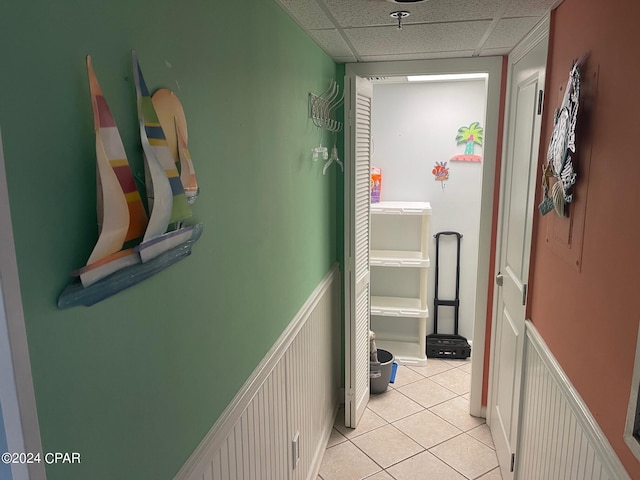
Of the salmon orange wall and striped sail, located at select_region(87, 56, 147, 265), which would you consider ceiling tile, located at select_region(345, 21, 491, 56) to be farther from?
striped sail, located at select_region(87, 56, 147, 265)

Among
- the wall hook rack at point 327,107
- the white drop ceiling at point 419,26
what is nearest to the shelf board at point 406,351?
the wall hook rack at point 327,107

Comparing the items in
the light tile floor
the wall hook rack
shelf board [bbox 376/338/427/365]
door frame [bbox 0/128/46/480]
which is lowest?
the light tile floor

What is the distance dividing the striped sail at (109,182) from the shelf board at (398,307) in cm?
309

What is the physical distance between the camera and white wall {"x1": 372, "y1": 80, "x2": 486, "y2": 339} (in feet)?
12.0

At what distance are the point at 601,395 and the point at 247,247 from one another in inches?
41.3

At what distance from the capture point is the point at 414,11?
171 centimetres

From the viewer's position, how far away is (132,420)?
2.95 ft

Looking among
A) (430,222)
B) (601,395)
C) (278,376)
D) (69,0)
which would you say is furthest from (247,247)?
(430,222)

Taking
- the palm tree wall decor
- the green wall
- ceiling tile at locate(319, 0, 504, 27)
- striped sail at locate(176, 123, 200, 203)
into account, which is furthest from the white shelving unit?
striped sail at locate(176, 123, 200, 203)

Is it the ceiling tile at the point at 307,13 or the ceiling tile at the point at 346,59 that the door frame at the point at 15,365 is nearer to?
the ceiling tile at the point at 307,13

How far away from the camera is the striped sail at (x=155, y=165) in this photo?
2.81 feet

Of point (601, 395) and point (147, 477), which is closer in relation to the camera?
point (147, 477)

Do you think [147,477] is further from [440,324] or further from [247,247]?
[440,324]

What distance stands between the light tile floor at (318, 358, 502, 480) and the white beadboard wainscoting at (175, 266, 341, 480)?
5.8 inches
